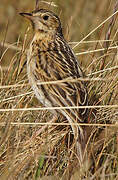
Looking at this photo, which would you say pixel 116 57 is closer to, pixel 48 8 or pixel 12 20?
pixel 48 8

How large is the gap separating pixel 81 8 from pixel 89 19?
530 mm

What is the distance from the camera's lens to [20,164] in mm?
4152

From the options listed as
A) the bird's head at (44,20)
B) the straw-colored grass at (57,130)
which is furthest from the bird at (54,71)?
the straw-colored grass at (57,130)

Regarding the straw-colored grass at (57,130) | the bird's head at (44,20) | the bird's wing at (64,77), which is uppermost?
the bird's head at (44,20)

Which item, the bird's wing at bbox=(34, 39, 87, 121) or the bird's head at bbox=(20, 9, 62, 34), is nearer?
the bird's wing at bbox=(34, 39, 87, 121)

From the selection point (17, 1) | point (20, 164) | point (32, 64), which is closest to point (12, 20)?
point (17, 1)

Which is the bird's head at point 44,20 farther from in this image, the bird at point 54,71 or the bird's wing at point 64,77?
the bird's wing at point 64,77

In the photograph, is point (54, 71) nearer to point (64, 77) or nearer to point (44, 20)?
point (64, 77)

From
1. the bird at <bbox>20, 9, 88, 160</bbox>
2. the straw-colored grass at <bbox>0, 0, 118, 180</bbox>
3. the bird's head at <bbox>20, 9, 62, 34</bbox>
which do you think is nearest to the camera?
the straw-colored grass at <bbox>0, 0, 118, 180</bbox>

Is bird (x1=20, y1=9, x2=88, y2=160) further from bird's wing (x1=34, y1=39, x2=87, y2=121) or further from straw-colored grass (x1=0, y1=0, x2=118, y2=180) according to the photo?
straw-colored grass (x1=0, y1=0, x2=118, y2=180)

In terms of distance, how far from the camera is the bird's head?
16.6 ft

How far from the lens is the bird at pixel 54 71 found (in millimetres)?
4414

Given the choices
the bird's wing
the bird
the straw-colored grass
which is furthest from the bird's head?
the bird's wing

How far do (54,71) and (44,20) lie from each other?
683 millimetres
